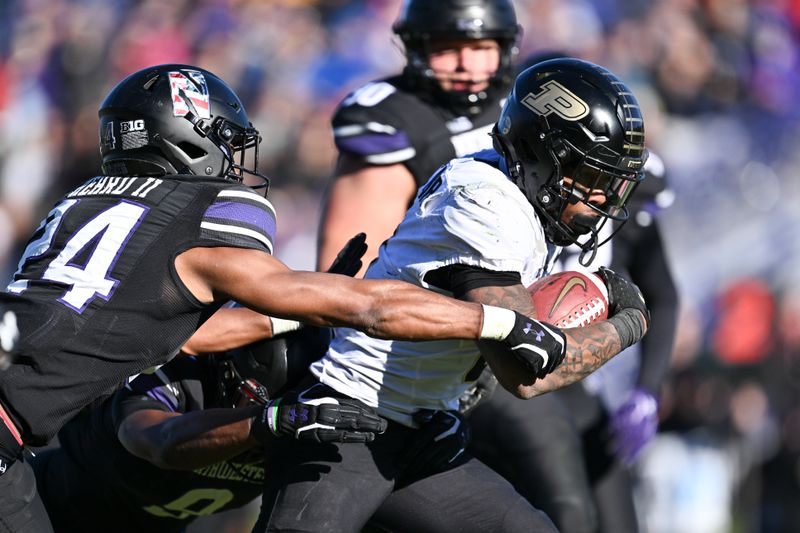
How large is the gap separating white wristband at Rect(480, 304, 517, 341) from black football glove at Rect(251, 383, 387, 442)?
0.42m

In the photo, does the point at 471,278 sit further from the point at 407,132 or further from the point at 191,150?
the point at 407,132

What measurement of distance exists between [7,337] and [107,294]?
256 millimetres

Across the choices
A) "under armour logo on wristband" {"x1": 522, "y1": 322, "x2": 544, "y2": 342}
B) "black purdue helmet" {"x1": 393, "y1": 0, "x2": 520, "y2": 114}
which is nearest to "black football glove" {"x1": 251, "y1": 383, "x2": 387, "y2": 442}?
"under armour logo on wristband" {"x1": 522, "y1": 322, "x2": 544, "y2": 342}

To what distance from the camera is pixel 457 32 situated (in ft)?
15.4

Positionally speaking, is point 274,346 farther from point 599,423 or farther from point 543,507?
point 599,423

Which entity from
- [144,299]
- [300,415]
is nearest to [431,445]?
[300,415]

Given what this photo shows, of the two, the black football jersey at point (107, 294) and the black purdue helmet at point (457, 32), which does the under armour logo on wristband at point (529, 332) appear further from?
the black purdue helmet at point (457, 32)

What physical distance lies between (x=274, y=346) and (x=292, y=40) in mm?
5440

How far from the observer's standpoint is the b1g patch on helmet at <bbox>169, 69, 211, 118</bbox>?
10.9ft

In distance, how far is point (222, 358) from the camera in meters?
3.81

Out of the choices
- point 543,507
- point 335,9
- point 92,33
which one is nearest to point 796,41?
point 335,9

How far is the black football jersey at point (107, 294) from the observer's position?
2996mm

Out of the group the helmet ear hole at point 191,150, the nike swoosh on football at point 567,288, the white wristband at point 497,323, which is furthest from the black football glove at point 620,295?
the helmet ear hole at point 191,150

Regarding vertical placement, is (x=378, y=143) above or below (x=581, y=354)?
below
